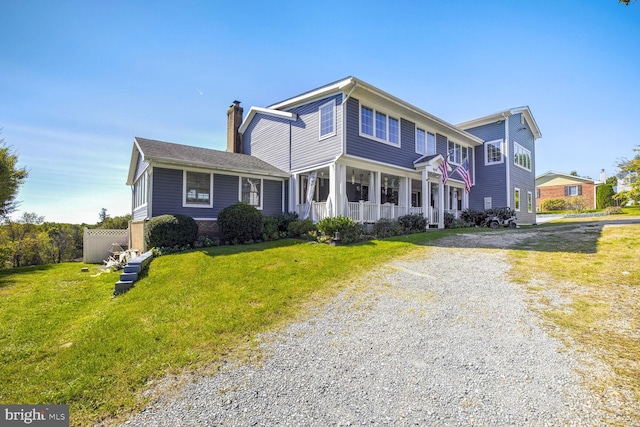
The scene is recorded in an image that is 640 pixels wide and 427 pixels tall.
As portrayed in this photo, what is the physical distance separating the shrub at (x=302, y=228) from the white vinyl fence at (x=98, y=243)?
9.58 metres

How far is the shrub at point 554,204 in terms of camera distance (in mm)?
36312

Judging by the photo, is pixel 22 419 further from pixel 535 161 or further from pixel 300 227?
pixel 535 161

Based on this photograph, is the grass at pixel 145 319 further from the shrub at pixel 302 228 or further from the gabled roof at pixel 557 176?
the gabled roof at pixel 557 176

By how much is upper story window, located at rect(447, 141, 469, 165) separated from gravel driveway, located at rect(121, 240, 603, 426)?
1638 cm

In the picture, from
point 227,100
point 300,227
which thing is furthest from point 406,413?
point 227,100

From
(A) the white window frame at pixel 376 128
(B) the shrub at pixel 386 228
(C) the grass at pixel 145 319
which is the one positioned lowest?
(C) the grass at pixel 145 319

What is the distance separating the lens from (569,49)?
34.8ft

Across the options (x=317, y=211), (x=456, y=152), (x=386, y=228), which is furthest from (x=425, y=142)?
(x=317, y=211)

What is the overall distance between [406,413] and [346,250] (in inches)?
283

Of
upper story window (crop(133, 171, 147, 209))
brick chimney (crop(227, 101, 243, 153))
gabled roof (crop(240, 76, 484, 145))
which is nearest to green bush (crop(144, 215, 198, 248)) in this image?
upper story window (crop(133, 171, 147, 209))

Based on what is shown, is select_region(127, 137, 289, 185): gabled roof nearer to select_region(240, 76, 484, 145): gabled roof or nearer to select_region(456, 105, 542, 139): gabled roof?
select_region(240, 76, 484, 145): gabled roof

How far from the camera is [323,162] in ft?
44.8

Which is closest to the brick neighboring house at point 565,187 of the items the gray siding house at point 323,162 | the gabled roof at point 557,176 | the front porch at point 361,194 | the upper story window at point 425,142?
the gabled roof at point 557,176

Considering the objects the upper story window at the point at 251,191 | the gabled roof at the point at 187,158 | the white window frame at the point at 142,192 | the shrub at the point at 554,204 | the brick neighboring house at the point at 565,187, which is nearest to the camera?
the gabled roof at the point at 187,158
